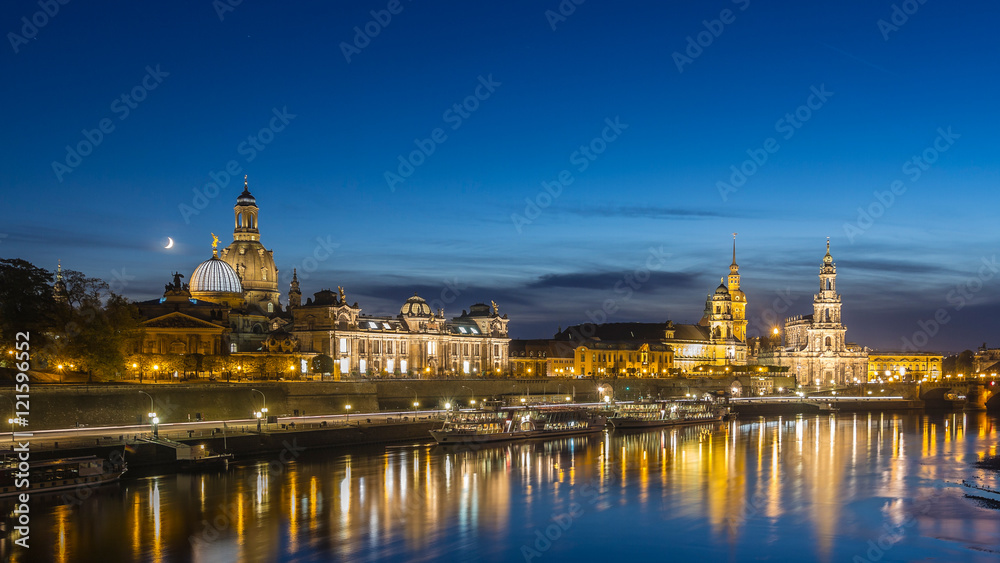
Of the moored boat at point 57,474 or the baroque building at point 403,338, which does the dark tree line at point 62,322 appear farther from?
the baroque building at point 403,338

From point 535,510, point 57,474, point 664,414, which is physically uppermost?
point 57,474

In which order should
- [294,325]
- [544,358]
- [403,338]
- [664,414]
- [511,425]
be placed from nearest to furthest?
[511,425]
[664,414]
[294,325]
[403,338]
[544,358]

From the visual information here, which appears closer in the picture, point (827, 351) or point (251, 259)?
point (251, 259)

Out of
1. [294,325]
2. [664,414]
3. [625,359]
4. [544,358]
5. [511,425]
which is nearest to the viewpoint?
[511,425]

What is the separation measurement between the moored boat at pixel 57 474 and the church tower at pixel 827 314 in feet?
515

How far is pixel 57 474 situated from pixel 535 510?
22.8 metres

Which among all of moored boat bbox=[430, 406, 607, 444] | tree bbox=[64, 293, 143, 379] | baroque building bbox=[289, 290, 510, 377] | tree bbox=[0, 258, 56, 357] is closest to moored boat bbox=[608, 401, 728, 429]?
moored boat bbox=[430, 406, 607, 444]

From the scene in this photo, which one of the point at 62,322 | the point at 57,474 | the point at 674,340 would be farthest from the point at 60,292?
the point at 674,340

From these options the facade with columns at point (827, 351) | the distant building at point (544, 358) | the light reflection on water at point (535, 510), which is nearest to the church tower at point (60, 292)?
the light reflection on water at point (535, 510)

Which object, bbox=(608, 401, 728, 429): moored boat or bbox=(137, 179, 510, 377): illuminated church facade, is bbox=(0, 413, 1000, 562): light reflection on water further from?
bbox=(137, 179, 510, 377): illuminated church facade

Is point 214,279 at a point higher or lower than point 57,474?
higher

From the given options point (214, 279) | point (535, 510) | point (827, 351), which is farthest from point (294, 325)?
point (827, 351)

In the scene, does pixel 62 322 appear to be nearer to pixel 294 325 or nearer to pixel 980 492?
pixel 294 325

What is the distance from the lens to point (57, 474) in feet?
154
